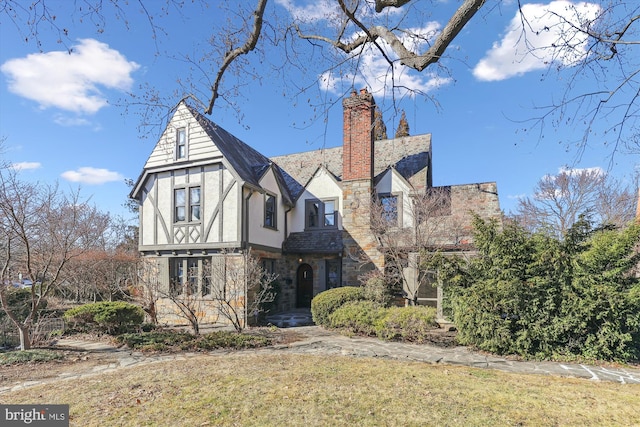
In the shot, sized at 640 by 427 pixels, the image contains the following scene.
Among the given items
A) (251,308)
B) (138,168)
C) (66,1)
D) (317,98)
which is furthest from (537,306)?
(138,168)

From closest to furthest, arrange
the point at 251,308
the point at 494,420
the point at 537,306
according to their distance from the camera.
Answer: the point at 494,420 → the point at 537,306 → the point at 251,308

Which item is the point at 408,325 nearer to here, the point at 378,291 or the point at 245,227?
the point at 378,291

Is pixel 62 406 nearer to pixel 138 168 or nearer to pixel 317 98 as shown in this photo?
pixel 317 98

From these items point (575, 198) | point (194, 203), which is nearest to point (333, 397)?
point (194, 203)

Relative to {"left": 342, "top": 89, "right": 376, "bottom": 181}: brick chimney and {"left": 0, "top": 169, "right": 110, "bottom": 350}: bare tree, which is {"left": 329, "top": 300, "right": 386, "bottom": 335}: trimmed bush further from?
{"left": 0, "top": 169, "right": 110, "bottom": 350}: bare tree

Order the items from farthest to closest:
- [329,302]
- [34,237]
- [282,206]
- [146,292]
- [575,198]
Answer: [575,198] → [34,237] → [282,206] → [329,302] → [146,292]

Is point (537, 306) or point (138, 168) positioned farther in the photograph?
point (138, 168)

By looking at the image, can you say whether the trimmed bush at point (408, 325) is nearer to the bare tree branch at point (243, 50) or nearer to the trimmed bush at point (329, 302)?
the trimmed bush at point (329, 302)

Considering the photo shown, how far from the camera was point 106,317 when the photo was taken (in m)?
10.2

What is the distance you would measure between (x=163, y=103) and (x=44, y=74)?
5.31ft

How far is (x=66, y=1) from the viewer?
4.32 meters

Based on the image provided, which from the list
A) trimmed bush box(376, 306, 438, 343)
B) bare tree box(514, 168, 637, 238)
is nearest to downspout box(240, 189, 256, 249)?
trimmed bush box(376, 306, 438, 343)

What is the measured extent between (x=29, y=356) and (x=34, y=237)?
12158 millimetres

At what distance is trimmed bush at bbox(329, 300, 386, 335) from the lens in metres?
9.71
